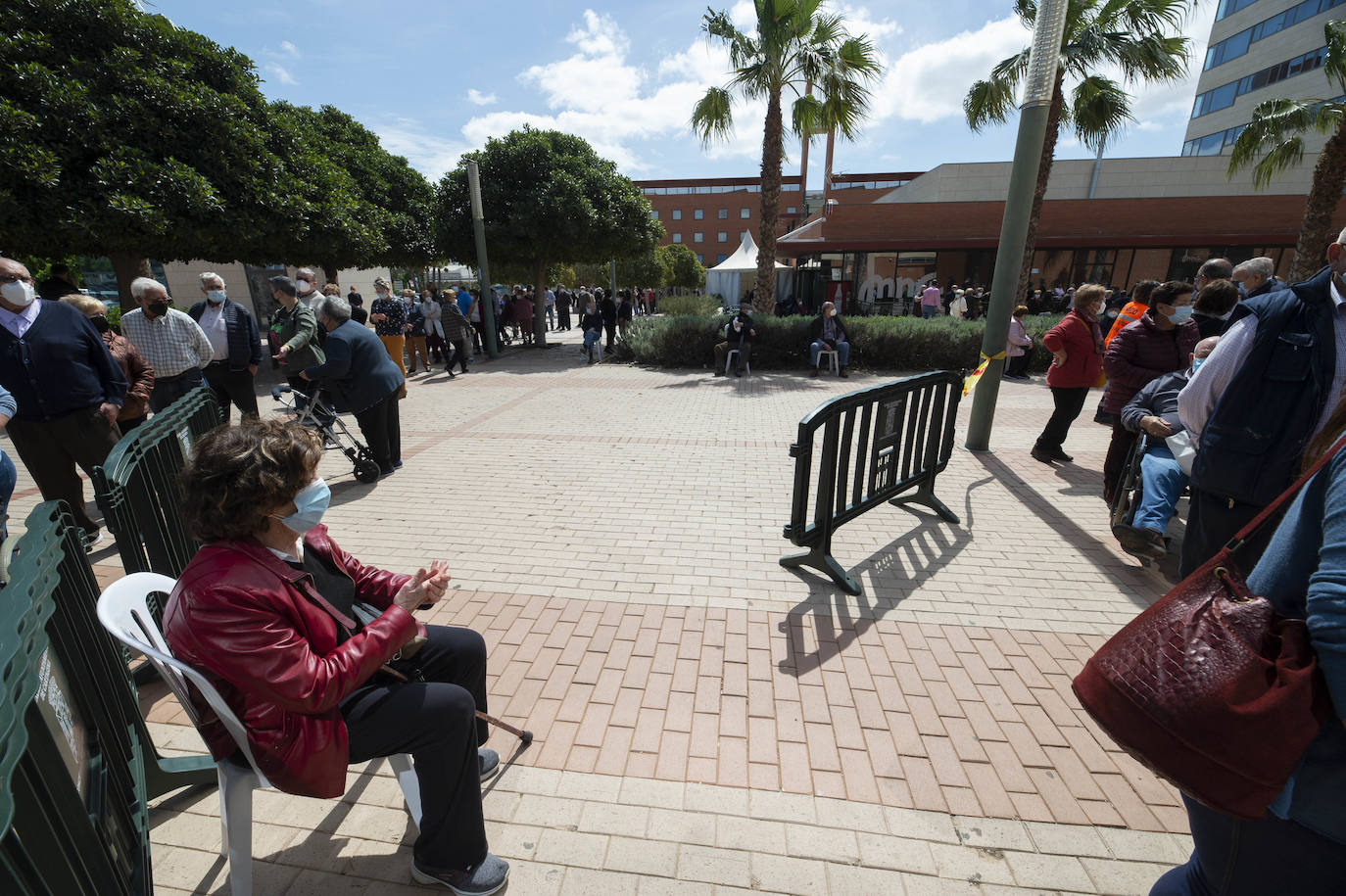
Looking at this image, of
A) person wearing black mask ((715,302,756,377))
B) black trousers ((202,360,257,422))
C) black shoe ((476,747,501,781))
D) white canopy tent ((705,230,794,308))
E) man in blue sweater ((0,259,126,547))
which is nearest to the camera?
black shoe ((476,747,501,781))

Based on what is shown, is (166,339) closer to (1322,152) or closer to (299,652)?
(299,652)

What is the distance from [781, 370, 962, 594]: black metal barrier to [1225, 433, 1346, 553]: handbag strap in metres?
2.11

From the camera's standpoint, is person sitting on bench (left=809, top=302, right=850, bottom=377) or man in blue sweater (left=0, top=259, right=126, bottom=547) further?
person sitting on bench (left=809, top=302, right=850, bottom=377)

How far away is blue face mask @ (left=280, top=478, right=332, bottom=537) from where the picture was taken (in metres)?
1.79

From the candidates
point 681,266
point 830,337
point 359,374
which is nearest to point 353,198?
point 359,374

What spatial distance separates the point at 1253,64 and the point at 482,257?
1984 inches

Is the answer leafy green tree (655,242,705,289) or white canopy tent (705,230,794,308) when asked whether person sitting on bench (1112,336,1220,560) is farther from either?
leafy green tree (655,242,705,289)

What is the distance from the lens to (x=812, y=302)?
23641 millimetres

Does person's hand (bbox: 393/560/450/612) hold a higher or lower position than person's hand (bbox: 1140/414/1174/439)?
lower

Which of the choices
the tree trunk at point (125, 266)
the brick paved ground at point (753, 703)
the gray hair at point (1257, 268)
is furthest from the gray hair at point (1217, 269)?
the tree trunk at point (125, 266)

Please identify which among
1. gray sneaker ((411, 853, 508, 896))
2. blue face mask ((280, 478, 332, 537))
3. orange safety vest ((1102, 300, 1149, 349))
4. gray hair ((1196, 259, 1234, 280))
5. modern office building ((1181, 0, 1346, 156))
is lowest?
gray sneaker ((411, 853, 508, 896))

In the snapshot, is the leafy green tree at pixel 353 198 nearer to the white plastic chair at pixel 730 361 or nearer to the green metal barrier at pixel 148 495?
the white plastic chair at pixel 730 361

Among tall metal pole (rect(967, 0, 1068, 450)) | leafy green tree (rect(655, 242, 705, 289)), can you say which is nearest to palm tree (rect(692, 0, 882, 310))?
tall metal pole (rect(967, 0, 1068, 450))

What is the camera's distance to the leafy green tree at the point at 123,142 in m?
8.58
